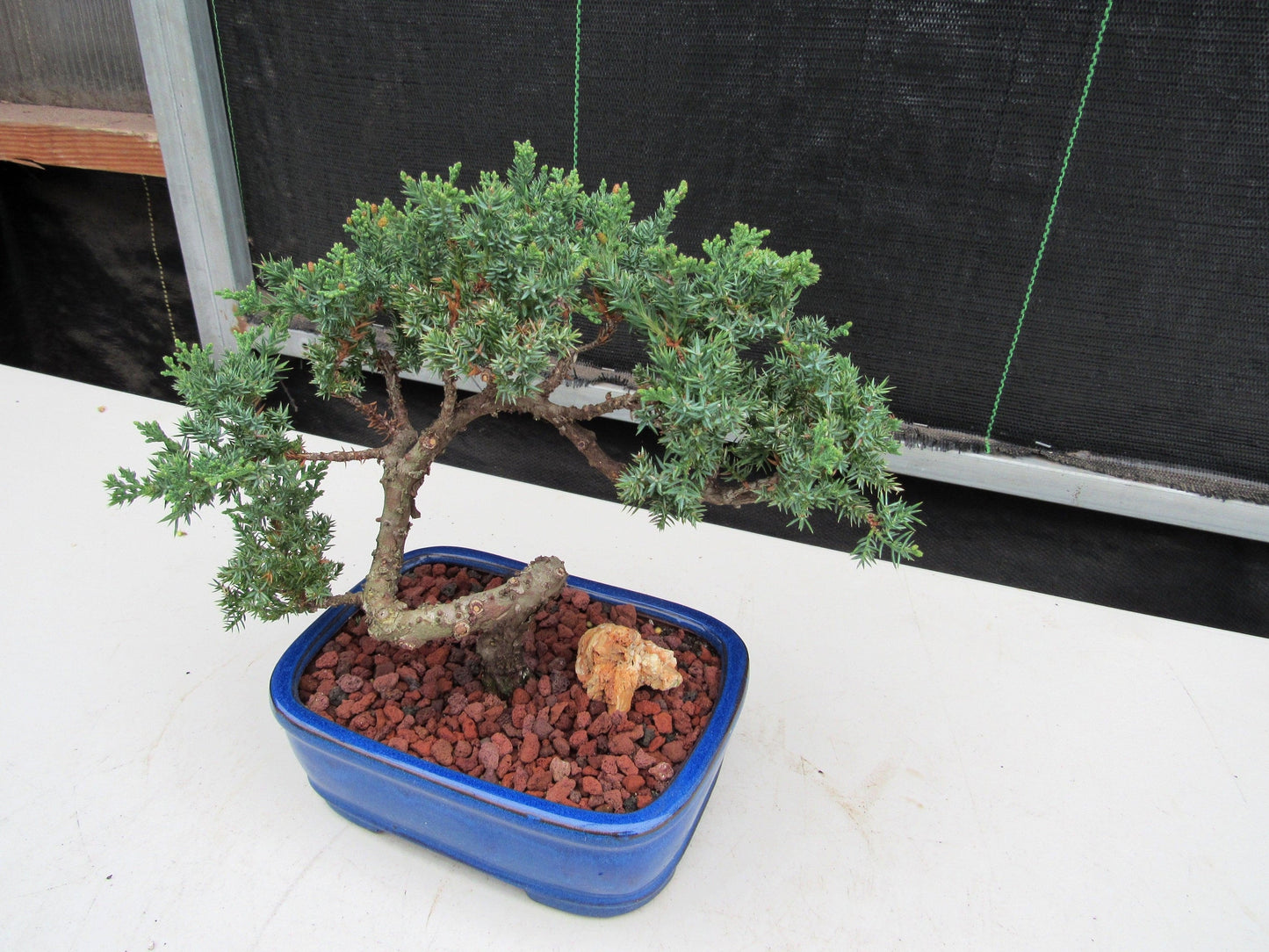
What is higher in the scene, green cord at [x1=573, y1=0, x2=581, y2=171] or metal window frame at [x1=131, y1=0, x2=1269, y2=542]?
green cord at [x1=573, y1=0, x2=581, y2=171]

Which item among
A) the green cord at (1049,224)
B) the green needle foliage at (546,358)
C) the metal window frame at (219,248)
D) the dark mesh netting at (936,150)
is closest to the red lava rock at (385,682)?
the green needle foliage at (546,358)

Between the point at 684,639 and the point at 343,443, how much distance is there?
1336 mm

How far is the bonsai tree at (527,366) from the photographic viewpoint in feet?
2.58

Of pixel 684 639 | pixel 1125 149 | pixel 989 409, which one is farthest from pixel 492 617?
pixel 1125 149

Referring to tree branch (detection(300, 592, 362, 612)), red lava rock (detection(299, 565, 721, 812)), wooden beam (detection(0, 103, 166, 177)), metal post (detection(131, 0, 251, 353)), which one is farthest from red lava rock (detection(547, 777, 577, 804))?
wooden beam (detection(0, 103, 166, 177))

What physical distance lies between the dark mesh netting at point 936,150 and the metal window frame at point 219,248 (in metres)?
0.06

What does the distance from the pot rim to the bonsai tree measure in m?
0.11

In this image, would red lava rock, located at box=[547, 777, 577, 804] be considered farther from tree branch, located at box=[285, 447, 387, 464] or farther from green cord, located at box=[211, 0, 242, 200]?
green cord, located at box=[211, 0, 242, 200]

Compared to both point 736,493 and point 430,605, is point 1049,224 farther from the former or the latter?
point 430,605

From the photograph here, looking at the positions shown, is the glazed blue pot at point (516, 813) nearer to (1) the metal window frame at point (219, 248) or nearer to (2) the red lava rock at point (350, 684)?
(2) the red lava rock at point (350, 684)

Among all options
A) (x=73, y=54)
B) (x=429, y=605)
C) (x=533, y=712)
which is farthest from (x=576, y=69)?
(x=73, y=54)

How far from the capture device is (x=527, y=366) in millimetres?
771

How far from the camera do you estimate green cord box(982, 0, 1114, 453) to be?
1.30 m

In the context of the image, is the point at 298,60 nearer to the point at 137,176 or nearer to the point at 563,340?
the point at 137,176
